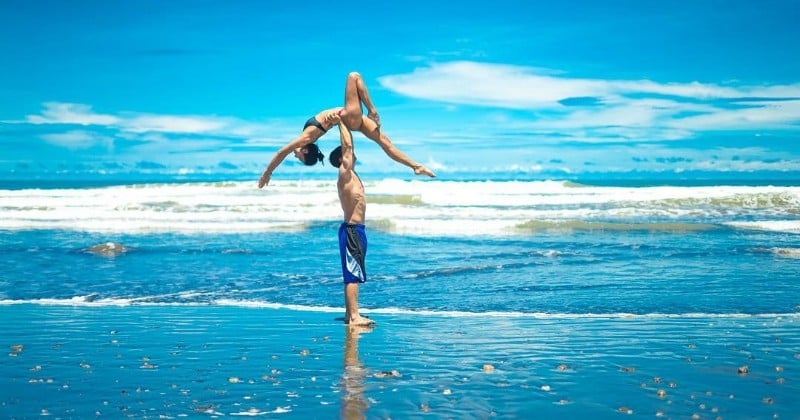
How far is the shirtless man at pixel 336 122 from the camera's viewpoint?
723cm

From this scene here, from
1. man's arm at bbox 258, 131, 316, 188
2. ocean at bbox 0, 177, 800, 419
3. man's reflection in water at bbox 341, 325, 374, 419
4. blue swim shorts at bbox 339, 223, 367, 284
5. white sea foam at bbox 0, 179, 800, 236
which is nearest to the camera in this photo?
man's reflection in water at bbox 341, 325, 374, 419

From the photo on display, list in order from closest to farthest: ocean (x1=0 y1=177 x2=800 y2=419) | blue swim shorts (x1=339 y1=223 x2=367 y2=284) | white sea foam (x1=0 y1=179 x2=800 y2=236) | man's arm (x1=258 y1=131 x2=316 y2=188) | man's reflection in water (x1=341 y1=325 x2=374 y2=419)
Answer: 1. man's reflection in water (x1=341 y1=325 x2=374 y2=419)
2. ocean (x1=0 y1=177 x2=800 y2=419)
3. man's arm (x1=258 y1=131 x2=316 y2=188)
4. blue swim shorts (x1=339 y1=223 x2=367 y2=284)
5. white sea foam (x1=0 y1=179 x2=800 y2=236)

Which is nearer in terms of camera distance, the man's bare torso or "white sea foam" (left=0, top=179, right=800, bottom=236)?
the man's bare torso

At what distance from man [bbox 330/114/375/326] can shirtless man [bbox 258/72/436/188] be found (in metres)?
0.19

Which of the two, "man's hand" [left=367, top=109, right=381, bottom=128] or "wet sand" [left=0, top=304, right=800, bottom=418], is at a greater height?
"man's hand" [left=367, top=109, right=381, bottom=128]

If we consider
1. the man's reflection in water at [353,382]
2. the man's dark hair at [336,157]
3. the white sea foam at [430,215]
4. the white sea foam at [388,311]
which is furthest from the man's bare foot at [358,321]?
the white sea foam at [430,215]

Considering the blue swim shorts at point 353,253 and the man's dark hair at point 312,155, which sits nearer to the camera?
the man's dark hair at point 312,155

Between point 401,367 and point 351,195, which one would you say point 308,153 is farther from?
point 401,367

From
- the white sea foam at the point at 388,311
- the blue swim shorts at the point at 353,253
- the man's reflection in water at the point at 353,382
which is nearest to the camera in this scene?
the man's reflection in water at the point at 353,382

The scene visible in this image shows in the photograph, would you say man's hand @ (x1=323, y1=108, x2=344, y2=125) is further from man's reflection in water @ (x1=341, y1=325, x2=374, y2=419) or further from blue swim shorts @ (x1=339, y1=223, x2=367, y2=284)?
man's reflection in water @ (x1=341, y1=325, x2=374, y2=419)

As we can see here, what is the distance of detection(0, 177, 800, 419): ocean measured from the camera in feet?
15.6

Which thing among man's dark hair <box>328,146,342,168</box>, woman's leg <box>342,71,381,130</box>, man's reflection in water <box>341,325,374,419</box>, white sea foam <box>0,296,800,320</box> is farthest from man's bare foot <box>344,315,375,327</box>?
woman's leg <box>342,71,381,130</box>

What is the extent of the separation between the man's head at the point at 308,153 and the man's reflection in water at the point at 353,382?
1.67 metres

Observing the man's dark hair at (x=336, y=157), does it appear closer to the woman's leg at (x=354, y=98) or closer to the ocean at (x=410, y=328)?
the woman's leg at (x=354, y=98)
